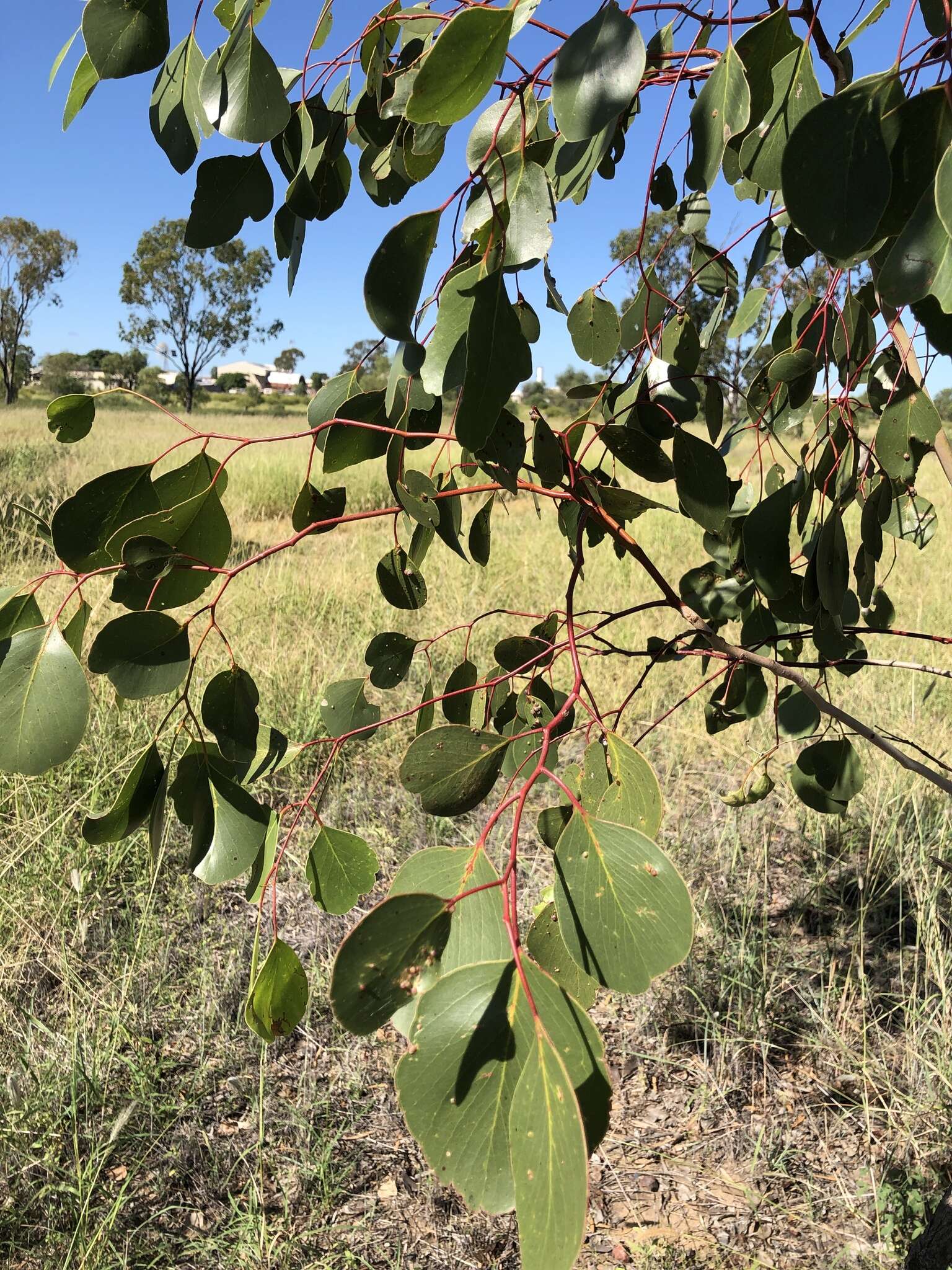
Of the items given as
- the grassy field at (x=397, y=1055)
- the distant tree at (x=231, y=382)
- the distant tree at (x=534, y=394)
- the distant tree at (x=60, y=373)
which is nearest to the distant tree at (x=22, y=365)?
the distant tree at (x=60, y=373)

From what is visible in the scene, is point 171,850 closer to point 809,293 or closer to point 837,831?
point 837,831

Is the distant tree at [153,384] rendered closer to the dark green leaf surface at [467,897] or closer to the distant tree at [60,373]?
the distant tree at [60,373]

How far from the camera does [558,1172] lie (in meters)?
0.23

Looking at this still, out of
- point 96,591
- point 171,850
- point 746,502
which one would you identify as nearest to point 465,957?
point 746,502

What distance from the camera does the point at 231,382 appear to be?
3969 centimetres

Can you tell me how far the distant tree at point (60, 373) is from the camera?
1091 inches

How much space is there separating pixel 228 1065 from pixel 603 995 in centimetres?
65

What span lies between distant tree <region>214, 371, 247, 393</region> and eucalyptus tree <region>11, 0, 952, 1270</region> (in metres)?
41.0

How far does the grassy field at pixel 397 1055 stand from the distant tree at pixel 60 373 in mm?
29014

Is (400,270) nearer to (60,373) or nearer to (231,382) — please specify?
(60,373)

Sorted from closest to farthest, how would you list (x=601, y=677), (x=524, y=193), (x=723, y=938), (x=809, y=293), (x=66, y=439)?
(x=524, y=193) → (x=66, y=439) → (x=809, y=293) → (x=723, y=938) → (x=601, y=677)

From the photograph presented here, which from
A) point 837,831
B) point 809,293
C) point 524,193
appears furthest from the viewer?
point 837,831

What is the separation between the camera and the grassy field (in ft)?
3.47

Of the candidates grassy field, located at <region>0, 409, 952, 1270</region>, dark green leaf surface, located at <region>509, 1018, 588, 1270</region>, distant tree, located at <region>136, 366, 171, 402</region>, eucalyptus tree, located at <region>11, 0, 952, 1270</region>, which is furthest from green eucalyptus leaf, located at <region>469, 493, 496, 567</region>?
distant tree, located at <region>136, 366, 171, 402</region>
